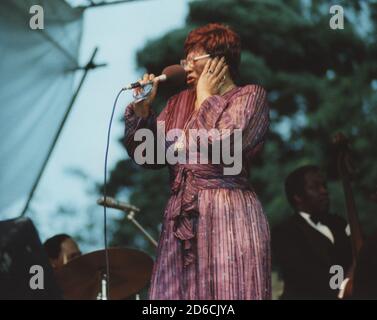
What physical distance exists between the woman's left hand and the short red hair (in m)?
0.03

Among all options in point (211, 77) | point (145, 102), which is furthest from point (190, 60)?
point (145, 102)

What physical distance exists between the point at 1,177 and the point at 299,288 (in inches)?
70.1

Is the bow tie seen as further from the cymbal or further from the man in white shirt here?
the cymbal

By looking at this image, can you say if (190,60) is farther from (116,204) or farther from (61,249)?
(61,249)

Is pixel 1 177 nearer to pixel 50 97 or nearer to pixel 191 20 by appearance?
pixel 50 97

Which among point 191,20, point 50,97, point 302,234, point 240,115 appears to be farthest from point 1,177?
point 191,20

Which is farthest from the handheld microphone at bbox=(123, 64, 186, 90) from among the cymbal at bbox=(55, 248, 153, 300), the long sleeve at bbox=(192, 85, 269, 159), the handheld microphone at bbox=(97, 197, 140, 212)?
the cymbal at bbox=(55, 248, 153, 300)

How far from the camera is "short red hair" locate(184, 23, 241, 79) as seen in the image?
3.90 m

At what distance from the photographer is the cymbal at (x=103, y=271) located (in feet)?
16.5

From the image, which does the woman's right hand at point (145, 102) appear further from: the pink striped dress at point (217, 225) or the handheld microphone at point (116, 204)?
the handheld microphone at point (116, 204)

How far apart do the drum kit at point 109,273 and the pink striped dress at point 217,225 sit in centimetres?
118

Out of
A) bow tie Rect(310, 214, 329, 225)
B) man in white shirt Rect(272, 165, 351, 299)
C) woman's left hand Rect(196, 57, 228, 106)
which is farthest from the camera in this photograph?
bow tie Rect(310, 214, 329, 225)

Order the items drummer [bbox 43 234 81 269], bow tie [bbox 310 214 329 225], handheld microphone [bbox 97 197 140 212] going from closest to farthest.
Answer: handheld microphone [bbox 97 197 140 212] → bow tie [bbox 310 214 329 225] → drummer [bbox 43 234 81 269]

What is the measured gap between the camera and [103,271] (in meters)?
5.14
